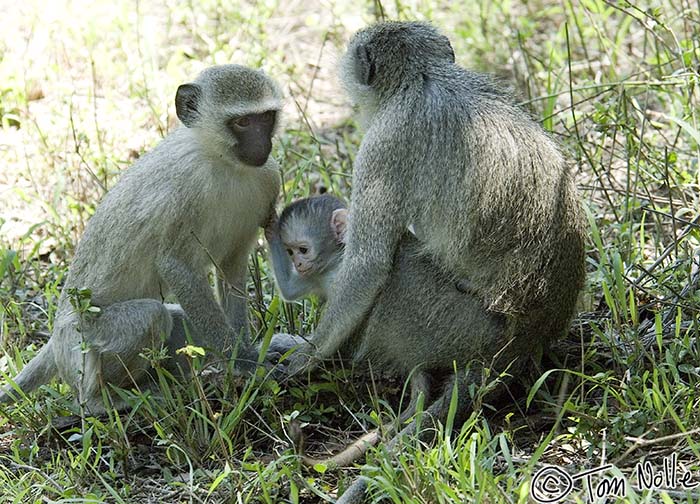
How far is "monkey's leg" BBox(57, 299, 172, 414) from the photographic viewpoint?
15.7ft

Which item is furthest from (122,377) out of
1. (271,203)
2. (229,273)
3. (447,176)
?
(447,176)

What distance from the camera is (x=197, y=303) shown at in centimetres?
489

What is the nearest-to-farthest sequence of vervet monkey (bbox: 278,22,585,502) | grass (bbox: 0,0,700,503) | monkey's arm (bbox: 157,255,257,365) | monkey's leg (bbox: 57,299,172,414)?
grass (bbox: 0,0,700,503)
vervet monkey (bbox: 278,22,585,502)
monkey's leg (bbox: 57,299,172,414)
monkey's arm (bbox: 157,255,257,365)

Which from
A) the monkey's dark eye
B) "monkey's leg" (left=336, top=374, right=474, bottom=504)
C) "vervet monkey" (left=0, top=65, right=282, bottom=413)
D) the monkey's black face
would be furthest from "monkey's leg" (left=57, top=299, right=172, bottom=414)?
"monkey's leg" (left=336, top=374, right=474, bottom=504)

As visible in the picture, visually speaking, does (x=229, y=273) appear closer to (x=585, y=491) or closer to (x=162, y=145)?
(x=162, y=145)

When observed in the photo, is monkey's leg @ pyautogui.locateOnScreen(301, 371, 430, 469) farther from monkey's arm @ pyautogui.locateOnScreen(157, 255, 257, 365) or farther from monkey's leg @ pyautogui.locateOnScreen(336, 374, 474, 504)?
monkey's arm @ pyautogui.locateOnScreen(157, 255, 257, 365)

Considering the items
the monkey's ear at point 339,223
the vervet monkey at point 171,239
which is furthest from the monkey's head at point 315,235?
the vervet monkey at point 171,239

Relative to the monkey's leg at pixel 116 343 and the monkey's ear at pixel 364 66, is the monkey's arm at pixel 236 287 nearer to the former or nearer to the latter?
the monkey's leg at pixel 116 343

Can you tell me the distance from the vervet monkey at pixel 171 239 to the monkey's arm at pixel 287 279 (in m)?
0.29

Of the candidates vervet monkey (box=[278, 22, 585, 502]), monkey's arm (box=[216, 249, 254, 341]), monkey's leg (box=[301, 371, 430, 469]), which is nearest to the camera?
monkey's leg (box=[301, 371, 430, 469])

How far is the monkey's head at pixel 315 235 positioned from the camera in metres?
5.14

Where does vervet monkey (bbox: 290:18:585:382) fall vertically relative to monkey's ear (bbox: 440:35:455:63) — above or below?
below

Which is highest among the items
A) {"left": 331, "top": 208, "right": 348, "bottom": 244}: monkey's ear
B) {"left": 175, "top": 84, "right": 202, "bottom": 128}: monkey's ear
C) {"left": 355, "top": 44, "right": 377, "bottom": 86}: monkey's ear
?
{"left": 355, "top": 44, "right": 377, "bottom": 86}: monkey's ear

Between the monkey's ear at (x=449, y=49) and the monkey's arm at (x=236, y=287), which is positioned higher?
the monkey's ear at (x=449, y=49)
